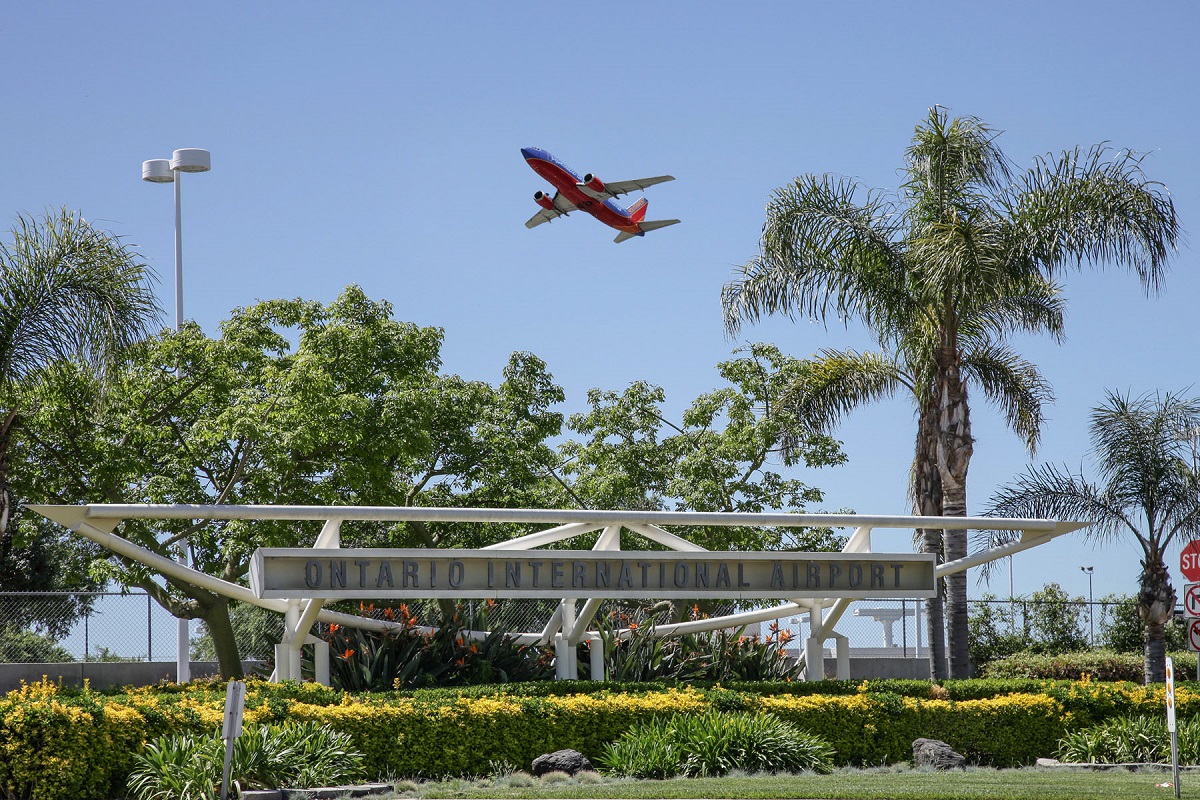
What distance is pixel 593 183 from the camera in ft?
100

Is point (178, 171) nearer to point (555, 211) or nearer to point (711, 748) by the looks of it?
point (555, 211)

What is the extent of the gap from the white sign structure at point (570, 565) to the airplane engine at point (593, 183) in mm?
13222

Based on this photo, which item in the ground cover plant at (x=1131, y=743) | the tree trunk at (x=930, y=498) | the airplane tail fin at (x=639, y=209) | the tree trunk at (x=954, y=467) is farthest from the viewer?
the airplane tail fin at (x=639, y=209)

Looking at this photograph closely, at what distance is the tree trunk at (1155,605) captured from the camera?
24.5 meters

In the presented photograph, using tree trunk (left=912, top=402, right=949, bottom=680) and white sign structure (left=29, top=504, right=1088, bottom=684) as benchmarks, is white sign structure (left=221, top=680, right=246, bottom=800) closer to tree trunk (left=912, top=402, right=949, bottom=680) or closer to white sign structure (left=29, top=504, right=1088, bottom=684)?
white sign structure (left=29, top=504, right=1088, bottom=684)

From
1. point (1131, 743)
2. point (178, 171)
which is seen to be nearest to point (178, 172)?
point (178, 171)

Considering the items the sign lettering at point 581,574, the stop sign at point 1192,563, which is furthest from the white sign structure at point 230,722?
the stop sign at point 1192,563

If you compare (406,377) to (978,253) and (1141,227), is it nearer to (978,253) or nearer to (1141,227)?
(978,253)

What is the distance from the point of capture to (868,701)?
16.8m

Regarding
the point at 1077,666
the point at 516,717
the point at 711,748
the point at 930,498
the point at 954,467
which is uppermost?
the point at 954,467

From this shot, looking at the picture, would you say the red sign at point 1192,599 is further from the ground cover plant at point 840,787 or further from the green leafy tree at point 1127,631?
the green leafy tree at point 1127,631

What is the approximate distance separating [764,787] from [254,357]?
15.9m

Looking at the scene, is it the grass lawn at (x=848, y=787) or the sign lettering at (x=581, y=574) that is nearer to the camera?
the grass lawn at (x=848, y=787)

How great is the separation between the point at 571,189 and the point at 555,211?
0.91 m
